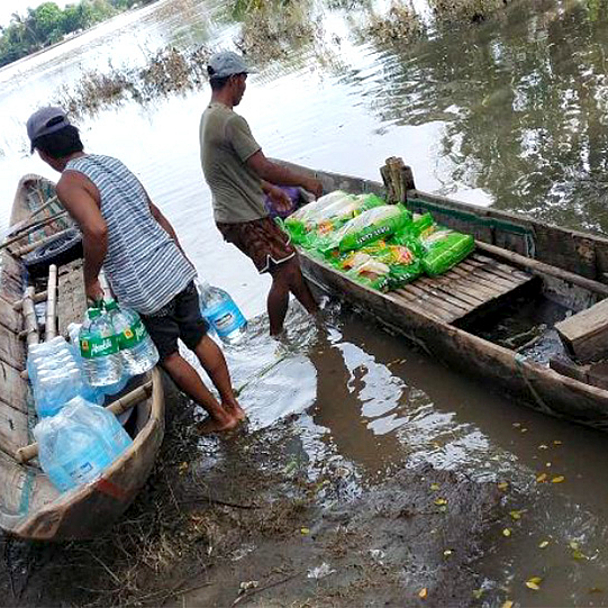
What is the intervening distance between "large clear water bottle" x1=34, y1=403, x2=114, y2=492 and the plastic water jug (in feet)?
4.60

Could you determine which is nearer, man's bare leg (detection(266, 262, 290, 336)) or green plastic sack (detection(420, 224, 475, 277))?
green plastic sack (detection(420, 224, 475, 277))

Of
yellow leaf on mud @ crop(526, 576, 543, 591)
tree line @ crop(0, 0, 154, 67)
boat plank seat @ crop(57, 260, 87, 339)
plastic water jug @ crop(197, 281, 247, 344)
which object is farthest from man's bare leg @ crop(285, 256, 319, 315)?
tree line @ crop(0, 0, 154, 67)

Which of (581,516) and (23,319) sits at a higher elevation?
(23,319)

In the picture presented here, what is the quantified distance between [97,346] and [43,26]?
82107 mm

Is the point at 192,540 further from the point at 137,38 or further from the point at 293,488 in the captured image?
the point at 137,38

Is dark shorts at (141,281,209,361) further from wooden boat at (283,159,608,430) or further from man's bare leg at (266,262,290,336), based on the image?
wooden boat at (283,159,608,430)

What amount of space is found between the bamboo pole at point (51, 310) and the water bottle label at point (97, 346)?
56.4 inches

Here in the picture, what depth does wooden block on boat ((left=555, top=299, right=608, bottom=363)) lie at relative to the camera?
10.6 feet

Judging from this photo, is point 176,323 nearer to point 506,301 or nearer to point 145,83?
point 506,301

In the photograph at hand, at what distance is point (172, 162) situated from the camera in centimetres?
1216

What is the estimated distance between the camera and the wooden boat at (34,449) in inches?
120

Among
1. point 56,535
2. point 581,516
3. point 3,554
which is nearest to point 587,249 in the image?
point 581,516

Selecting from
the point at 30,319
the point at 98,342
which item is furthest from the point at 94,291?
the point at 30,319

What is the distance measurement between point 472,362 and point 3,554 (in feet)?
9.36
